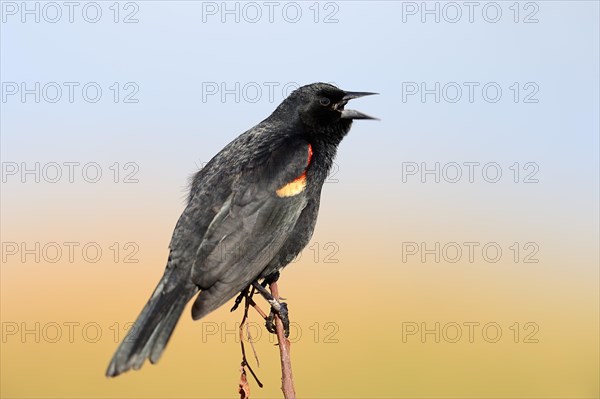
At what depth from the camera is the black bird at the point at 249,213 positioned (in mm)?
3637

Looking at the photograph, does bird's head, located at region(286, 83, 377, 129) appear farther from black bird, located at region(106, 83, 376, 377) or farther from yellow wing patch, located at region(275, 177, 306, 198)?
yellow wing patch, located at region(275, 177, 306, 198)

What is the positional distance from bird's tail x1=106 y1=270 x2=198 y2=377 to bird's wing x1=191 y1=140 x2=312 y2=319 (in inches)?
4.3

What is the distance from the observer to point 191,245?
394cm

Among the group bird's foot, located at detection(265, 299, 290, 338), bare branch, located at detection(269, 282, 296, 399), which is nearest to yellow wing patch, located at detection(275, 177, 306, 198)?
bird's foot, located at detection(265, 299, 290, 338)

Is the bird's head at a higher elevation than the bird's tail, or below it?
higher

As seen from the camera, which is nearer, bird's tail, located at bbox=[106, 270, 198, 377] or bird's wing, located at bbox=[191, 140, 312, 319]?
bird's tail, located at bbox=[106, 270, 198, 377]

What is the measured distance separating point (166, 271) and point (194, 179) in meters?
0.87

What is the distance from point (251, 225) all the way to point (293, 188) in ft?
1.27

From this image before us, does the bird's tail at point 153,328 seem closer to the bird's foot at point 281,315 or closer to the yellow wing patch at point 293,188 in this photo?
the bird's foot at point 281,315

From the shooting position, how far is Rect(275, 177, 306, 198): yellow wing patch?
4.13 meters

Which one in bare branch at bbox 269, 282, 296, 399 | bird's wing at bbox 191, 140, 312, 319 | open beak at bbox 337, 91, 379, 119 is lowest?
bare branch at bbox 269, 282, 296, 399

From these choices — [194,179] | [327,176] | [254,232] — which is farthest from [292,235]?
[194,179]

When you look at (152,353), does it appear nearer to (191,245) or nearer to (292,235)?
(191,245)

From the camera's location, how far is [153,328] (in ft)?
11.4
